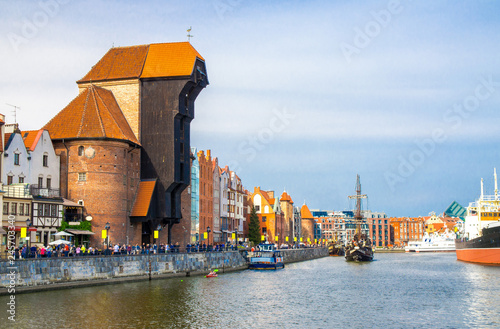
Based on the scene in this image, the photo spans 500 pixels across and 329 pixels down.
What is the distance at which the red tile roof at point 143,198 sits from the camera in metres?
69.9

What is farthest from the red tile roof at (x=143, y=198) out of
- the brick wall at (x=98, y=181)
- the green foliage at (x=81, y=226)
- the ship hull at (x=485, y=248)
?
the ship hull at (x=485, y=248)

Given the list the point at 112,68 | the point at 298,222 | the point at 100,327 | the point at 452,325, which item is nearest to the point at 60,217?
the point at 112,68

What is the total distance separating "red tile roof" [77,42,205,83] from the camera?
74312 millimetres

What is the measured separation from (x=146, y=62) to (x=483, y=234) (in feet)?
167

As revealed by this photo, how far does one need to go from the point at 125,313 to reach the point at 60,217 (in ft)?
83.1

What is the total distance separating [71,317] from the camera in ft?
119

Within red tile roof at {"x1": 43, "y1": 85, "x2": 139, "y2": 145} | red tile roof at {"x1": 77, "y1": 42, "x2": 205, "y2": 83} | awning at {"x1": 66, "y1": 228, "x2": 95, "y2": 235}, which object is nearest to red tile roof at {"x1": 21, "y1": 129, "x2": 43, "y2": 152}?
red tile roof at {"x1": 43, "y1": 85, "x2": 139, "y2": 145}

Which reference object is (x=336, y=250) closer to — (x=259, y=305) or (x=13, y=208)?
Result: (x=13, y=208)

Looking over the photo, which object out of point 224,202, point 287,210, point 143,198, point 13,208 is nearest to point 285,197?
point 287,210

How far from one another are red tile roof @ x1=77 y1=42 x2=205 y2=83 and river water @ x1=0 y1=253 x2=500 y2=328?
2664 cm

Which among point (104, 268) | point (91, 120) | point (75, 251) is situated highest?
point (91, 120)

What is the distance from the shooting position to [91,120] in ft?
225

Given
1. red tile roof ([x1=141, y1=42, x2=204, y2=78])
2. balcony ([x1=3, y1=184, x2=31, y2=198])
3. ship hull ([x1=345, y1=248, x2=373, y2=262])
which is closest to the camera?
balcony ([x1=3, y1=184, x2=31, y2=198])

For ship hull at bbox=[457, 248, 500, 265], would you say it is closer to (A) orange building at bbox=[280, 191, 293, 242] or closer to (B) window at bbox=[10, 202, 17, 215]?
(B) window at bbox=[10, 202, 17, 215]
